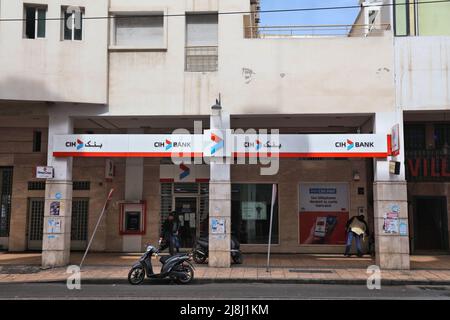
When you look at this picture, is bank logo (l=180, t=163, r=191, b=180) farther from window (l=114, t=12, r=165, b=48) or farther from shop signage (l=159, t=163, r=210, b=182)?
window (l=114, t=12, r=165, b=48)

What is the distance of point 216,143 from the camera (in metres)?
16.9

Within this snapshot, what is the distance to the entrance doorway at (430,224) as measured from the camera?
2019 centimetres

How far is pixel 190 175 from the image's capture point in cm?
2081

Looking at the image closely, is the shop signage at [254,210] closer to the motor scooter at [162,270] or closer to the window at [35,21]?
the motor scooter at [162,270]

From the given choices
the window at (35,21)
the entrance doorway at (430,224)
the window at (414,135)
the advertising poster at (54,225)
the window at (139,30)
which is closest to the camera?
the advertising poster at (54,225)

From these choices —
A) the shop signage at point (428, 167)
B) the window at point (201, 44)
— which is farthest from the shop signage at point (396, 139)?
the window at point (201, 44)

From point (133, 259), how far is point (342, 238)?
26.2 feet

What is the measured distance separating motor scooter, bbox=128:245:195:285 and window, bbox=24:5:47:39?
27.5 ft

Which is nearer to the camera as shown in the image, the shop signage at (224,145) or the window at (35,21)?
the shop signage at (224,145)

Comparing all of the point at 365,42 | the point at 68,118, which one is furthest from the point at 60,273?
the point at 365,42

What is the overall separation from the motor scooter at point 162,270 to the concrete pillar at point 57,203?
4.12m

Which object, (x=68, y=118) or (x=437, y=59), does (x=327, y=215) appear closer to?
(x=437, y=59)

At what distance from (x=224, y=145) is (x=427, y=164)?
8.32m

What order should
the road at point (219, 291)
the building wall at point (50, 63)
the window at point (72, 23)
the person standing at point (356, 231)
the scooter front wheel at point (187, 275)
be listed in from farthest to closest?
1. the person standing at point (356, 231)
2. the window at point (72, 23)
3. the building wall at point (50, 63)
4. the scooter front wheel at point (187, 275)
5. the road at point (219, 291)
